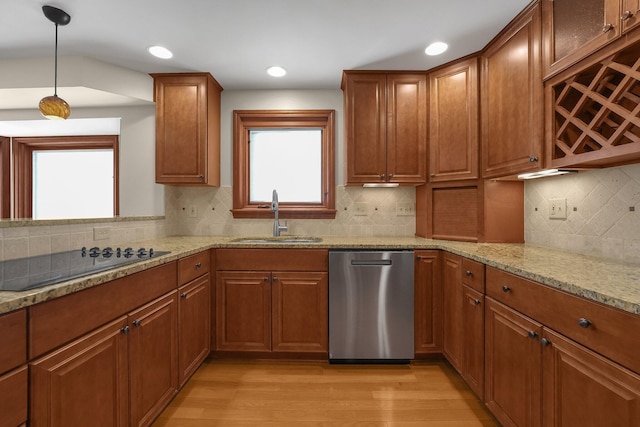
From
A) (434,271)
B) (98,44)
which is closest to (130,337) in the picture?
(434,271)

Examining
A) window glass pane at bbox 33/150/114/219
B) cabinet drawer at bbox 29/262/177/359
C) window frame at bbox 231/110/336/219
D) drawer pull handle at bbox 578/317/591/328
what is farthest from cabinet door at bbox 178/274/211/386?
drawer pull handle at bbox 578/317/591/328

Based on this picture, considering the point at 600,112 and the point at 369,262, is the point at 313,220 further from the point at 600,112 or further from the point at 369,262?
the point at 600,112

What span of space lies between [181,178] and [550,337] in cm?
256

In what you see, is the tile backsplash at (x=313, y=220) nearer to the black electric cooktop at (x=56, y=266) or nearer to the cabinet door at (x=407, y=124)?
the cabinet door at (x=407, y=124)

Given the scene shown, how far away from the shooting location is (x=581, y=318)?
0.94m

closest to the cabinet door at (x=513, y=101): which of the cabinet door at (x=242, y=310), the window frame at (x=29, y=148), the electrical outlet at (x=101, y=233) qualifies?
the cabinet door at (x=242, y=310)

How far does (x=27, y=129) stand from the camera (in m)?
2.81

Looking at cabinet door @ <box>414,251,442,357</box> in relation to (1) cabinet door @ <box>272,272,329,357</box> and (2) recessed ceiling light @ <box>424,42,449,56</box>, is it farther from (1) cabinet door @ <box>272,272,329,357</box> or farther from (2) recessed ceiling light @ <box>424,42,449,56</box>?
(2) recessed ceiling light @ <box>424,42,449,56</box>

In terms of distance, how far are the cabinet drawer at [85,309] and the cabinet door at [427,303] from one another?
1.69 meters

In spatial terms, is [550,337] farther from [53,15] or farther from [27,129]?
[27,129]

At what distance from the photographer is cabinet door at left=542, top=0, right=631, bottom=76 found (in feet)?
3.80

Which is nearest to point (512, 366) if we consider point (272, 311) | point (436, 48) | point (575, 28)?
point (272, 311)

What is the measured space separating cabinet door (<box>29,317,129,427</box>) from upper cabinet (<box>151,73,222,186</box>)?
148 cm

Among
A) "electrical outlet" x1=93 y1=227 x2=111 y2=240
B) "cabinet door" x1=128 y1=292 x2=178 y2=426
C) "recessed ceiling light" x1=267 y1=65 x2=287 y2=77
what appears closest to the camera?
"cabinet door" x1=128 y1=292 x2=178 y2=426
